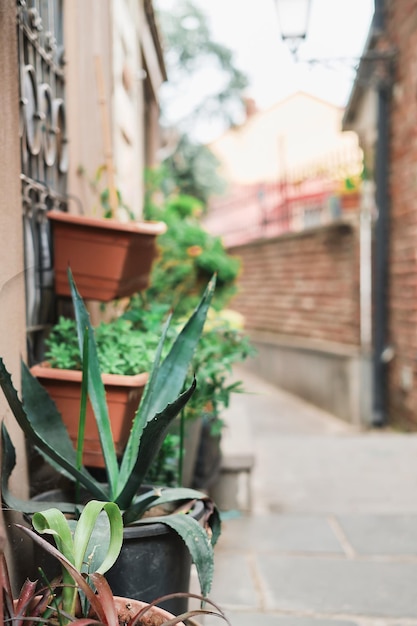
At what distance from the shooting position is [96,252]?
8.00 ft

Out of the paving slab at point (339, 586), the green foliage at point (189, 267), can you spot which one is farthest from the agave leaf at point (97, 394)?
the green foliage at point (189, 267)

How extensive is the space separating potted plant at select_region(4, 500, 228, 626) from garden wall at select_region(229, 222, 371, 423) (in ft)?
15.0

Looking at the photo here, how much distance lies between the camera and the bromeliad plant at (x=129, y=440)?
5.45ft

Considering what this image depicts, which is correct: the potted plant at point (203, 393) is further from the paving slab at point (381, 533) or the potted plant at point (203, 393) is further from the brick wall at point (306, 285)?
the brick wall at point (306, 285)

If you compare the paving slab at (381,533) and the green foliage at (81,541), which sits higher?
the green foliage at (81,541)

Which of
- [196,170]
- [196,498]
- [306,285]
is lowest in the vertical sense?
[196,498]

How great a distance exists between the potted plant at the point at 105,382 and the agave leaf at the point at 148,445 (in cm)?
36

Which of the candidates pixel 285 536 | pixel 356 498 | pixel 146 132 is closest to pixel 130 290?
pixel 285 536

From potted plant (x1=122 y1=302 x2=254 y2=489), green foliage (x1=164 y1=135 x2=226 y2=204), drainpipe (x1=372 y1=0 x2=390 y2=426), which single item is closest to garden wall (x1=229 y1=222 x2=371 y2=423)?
drainpipe (x1=372 y1=0 x2=390 y2=426)

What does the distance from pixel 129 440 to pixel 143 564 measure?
0.34 meters

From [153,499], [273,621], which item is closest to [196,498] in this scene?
[153,499]

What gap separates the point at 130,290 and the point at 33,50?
0.92 meters

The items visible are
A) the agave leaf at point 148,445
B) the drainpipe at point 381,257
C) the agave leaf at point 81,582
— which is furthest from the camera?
the drainpipe at point 381,257

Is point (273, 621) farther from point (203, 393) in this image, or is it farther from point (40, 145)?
point (40, 145)
